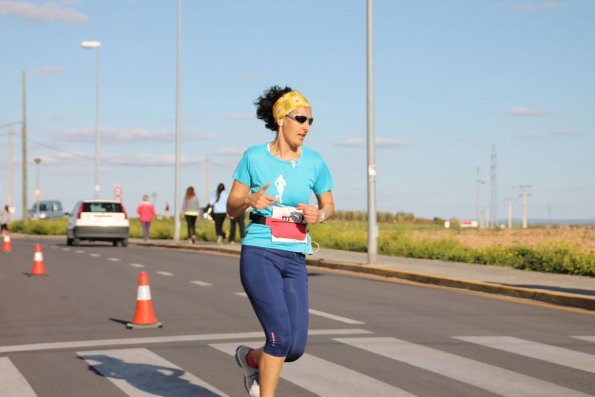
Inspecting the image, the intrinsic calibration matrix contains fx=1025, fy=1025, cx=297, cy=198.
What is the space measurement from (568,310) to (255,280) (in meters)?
8.84

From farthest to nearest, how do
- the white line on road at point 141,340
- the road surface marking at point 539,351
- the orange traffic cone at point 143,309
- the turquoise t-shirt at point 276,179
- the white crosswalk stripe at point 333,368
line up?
the orange traffic cone at point 143,309 < the white line on road at point 141,340 < the road surface marking at point 539,351 < the white crosswalk stripe at point 333,368 < the turquoise t-shirt at point 276,179

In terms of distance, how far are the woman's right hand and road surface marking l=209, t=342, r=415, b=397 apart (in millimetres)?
2096

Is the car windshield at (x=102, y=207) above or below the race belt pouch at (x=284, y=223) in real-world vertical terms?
above

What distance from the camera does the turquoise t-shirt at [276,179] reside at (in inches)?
228

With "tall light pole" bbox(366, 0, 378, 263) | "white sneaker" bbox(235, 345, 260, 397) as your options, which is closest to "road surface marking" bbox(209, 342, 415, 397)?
"white sneaker" bbox(235, 345, 260, 397)

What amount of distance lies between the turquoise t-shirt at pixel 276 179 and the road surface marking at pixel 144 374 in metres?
1.90

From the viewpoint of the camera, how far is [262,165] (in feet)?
19.4

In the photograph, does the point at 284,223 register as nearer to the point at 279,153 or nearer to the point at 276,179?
the point at 276,179

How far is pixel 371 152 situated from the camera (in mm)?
21766

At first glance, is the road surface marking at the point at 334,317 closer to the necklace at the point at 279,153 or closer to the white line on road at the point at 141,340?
the white line on road at the point at 141,340

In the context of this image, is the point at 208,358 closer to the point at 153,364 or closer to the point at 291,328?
the point at 153,364

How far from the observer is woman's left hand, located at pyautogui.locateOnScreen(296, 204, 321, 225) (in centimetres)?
575

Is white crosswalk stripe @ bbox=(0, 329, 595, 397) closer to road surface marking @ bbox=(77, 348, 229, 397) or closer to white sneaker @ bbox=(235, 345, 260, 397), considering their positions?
road surface marking @ bbox=(77, 348, 229, 397)

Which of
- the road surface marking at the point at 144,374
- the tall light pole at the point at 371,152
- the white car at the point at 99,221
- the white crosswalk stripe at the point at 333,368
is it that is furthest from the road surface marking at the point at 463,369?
the white car at the point at 99,221
